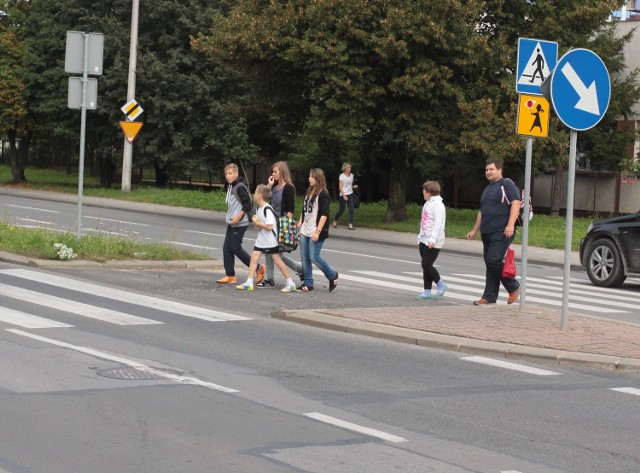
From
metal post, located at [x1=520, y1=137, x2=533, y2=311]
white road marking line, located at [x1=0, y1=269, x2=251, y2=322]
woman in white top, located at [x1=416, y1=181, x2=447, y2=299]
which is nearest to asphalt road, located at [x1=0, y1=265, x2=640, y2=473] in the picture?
white road marking line, located at [x1=0, y1=269, x2=251, y2=322]

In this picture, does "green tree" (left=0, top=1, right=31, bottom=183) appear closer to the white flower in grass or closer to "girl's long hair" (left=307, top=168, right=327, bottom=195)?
the white flower in grass

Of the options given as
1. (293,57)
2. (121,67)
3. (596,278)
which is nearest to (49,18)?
(121,67)

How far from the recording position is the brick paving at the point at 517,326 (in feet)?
35.4

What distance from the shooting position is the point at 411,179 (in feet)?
151

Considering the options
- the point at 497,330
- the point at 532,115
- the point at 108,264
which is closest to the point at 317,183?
the point at 532,115

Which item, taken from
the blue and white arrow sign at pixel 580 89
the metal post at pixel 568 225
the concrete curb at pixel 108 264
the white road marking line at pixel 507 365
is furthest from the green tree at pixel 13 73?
the white road marking line at pixel 507 365

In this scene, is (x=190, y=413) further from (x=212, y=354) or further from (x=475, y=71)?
(x=475, y=71)

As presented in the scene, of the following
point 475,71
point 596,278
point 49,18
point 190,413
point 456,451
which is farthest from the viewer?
point 49,18

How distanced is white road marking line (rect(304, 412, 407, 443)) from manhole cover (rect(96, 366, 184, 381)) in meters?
1.56

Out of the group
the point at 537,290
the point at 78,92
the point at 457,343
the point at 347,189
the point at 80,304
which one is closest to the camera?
the point at 457,343

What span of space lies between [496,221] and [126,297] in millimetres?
4430

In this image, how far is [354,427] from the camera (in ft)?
23.9

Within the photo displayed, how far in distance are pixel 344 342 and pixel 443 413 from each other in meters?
3.14

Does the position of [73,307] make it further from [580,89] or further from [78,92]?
[78,92]
